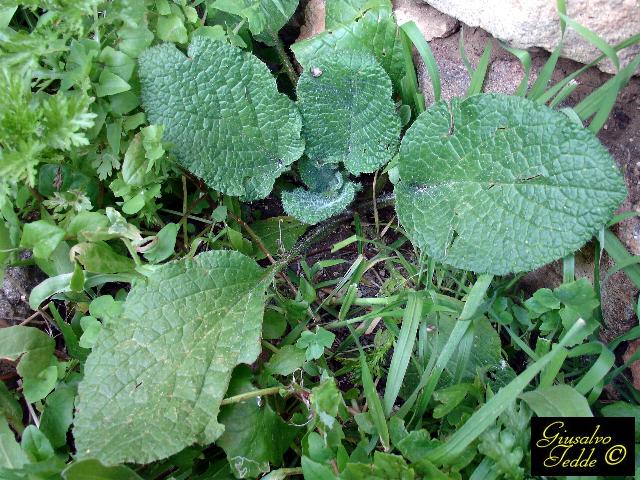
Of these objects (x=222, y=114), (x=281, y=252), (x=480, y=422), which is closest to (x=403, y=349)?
(x=480, y=422)

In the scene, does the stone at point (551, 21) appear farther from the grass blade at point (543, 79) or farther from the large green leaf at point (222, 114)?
the large green leaf at point (222, 114)

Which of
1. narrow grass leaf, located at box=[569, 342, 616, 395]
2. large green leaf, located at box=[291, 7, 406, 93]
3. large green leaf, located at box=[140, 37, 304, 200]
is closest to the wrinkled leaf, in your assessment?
large green leaf, located at box=[140, 37, 304, 200]

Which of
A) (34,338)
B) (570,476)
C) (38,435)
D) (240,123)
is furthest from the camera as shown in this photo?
(240,123)

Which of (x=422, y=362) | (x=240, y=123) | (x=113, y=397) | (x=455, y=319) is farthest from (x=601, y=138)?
(x=113, y=397)

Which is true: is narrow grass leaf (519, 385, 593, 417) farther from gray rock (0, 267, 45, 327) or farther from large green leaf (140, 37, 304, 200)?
gray rock (0, 267, 45, 327)

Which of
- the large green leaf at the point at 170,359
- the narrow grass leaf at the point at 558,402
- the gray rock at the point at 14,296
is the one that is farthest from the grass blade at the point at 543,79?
the gray rock at the point at 14,296

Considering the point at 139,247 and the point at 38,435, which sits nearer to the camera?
the point at 38,435

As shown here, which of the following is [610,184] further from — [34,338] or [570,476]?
[34,338]
